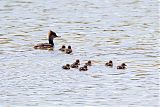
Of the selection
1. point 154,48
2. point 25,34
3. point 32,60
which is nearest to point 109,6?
point 25,34

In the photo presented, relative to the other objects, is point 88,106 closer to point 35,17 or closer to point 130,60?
point 130,60

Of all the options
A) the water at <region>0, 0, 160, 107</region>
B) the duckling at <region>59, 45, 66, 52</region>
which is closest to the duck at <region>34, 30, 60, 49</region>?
the water at <region>0, 0, 160, 107</region>

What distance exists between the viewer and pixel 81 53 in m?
22.7

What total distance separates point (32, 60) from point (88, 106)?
543 cm

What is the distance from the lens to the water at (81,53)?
Answer: 1723 cm

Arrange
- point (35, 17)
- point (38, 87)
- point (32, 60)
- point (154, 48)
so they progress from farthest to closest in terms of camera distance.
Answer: point (35, 17), point (154, 48), point (32, 60), point (38, 87)

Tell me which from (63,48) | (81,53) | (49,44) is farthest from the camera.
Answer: (49,44)

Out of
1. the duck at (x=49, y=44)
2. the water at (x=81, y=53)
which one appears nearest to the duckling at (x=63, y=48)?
the water at (x=81, y=53)

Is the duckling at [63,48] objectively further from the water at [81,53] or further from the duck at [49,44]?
the duck at [49,44]

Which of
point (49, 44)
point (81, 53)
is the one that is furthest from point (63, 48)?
point (49, 44)

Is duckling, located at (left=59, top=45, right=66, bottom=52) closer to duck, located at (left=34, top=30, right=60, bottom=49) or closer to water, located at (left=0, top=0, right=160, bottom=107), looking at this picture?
water, located at (left=0, top=0, right=160, bottom=107)

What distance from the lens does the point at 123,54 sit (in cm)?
2236

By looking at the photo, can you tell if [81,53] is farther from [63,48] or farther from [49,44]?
[49,44]

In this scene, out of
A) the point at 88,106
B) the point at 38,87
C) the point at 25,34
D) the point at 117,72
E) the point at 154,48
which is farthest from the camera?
the point at 25,34
